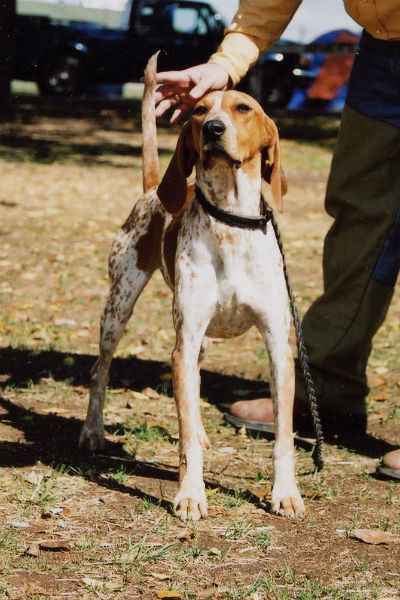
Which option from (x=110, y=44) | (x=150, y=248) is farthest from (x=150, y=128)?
(x=110, y=44)

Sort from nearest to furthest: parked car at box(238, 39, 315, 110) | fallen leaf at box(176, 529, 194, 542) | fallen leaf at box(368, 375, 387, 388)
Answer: fallen leaf at box(176, 529, 194, 542), fallen leaf at box(368, 375, 387, 388), parked car at box(238, 39, 315, 110)

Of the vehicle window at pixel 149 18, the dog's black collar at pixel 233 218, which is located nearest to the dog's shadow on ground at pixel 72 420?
the dog's black collar at pixel 233 218

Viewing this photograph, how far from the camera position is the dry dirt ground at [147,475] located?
2.92m

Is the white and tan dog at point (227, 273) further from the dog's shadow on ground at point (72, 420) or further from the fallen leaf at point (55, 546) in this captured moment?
the fallen leaf at point (55, 546)

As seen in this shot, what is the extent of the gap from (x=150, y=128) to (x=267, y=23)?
74 cm

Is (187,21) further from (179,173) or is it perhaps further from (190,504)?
(190,504)

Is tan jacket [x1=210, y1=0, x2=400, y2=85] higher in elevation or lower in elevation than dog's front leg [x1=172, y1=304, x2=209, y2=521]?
higher

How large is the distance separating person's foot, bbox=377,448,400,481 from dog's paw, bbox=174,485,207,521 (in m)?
0.95

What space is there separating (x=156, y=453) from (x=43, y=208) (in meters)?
6.72

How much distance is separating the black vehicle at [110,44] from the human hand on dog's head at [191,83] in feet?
56.7

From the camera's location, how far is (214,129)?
10.6 ft

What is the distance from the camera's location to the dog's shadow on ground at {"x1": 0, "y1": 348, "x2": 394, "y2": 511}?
12.8ft

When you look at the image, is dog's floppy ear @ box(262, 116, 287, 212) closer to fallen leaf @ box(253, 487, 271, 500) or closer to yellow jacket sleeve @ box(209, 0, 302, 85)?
yellow jacket sleeve @ box(209, 0, 302, 85)

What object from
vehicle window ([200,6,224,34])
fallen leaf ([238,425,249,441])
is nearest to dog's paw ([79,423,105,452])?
fallen leaf ([238,425,249,441])
